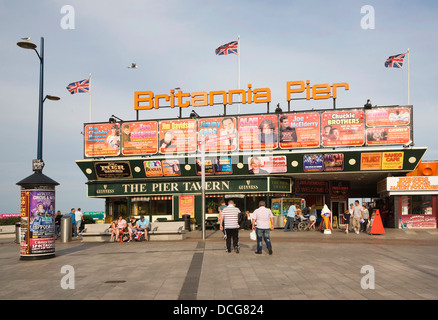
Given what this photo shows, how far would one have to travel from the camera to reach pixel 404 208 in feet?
97.9

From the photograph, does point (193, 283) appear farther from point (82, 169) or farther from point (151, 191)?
point (82, 169)

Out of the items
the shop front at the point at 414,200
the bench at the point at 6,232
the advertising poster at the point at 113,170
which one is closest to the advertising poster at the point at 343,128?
the shop front at the point at 414,200

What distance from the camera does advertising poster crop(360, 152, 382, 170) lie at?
99.2ft

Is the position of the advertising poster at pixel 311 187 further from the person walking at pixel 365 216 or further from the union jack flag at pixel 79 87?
the union jack flag at pixel 79 87

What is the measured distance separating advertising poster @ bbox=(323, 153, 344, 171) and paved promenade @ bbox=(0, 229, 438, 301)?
14.5m

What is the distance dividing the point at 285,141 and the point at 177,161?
28.3 ft

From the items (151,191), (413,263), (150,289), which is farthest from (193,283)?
(151,191)

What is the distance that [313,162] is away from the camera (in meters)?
31.1

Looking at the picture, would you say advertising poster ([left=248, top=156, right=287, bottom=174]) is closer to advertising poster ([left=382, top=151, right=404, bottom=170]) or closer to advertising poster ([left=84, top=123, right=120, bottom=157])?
advertising poster ([left=382, top=151, right=404, bottom=170])

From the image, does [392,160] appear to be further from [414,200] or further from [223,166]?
[223,166]

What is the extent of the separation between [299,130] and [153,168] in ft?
39.0

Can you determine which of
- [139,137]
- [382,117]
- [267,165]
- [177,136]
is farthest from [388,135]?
[139,137]

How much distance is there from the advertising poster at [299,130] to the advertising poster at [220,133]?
3.61 meters

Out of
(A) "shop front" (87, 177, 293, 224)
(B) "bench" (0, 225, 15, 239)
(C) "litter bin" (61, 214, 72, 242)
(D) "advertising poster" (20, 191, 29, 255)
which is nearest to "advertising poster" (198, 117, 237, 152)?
(A) "shop front" (87, 177, 293, 224)
